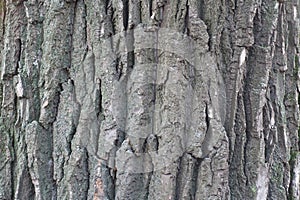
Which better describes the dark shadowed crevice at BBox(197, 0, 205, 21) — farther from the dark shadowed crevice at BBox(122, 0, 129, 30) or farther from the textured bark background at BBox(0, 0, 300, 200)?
the dark shadowed crevice at BBox(122, 0, 129, 30)

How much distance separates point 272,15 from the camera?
1.31 meters

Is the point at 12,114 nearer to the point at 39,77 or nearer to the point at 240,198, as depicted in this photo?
the point at 39,77

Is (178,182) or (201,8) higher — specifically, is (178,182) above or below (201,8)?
below

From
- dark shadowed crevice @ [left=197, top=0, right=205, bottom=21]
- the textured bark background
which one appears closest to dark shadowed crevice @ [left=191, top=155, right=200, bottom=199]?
the textured bark background

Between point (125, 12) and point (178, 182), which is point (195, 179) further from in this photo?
point (125, 12)

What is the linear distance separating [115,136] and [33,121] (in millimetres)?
262

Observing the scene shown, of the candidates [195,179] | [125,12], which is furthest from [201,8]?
[195,179]

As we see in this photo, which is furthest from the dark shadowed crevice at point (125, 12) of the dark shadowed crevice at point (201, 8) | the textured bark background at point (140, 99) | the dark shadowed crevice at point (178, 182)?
the dark shadowed crevice at point (178, 182)

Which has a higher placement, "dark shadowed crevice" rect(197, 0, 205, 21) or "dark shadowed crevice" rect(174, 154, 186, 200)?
"dark shadowed crevice" rect(197, 0, 205, 21)

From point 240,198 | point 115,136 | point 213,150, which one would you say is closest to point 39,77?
point 115,136

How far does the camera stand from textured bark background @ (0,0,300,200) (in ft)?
3.96

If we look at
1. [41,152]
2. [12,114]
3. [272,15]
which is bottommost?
[41,152]

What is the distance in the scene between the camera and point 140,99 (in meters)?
1.22

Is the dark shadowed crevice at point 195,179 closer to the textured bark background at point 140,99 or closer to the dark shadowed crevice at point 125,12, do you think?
the textured bark background at point 140,99
